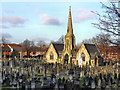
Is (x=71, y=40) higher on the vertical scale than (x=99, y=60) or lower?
higher

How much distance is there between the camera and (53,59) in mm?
45281

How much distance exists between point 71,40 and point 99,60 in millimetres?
10194

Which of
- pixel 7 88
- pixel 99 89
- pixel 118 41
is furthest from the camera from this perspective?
pixel 7 88

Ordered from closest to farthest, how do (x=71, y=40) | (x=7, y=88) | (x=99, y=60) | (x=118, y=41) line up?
1. (x=118, y=41)
2. (x=7, y=88)
3. (x=99, y=60)
4. (x=71, y=40)

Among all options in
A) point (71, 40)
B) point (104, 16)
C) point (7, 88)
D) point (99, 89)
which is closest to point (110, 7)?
point (104, 16)

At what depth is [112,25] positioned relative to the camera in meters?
10.1

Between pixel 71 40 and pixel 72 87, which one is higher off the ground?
pixel 71 40

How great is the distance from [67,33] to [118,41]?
116ft

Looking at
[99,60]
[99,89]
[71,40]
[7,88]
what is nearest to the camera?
[99,89]

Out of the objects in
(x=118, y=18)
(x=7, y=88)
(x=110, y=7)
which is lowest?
(x=7, y=88)

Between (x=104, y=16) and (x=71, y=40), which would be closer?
(x=104, y=16)

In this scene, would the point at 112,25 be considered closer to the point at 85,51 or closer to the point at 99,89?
the point at 99,89

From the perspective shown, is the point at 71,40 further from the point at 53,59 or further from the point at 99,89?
the point at 99,89

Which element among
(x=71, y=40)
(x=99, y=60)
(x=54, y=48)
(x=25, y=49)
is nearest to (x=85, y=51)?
(x=99, y=60)
